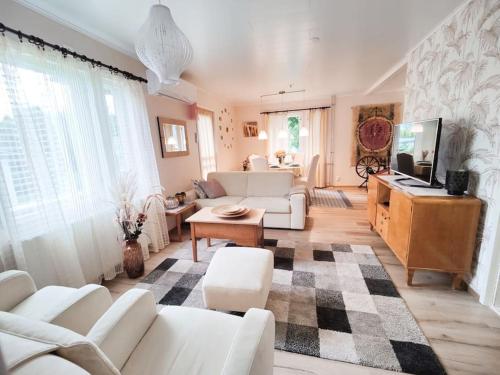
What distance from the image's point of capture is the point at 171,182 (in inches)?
134

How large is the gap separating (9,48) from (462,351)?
355cm

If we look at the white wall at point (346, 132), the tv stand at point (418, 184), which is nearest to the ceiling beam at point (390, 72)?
the white wall at point (346, 132)

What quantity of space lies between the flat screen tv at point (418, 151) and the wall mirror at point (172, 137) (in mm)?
3006

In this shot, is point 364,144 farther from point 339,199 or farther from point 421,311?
point 421,311

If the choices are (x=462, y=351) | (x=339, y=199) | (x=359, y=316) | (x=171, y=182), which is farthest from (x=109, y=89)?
(x=339, y=199)

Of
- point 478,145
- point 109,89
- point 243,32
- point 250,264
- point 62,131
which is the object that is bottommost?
point 250,264

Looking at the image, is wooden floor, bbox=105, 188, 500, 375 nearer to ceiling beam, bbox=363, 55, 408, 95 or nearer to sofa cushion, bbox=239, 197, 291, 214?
sofa cushion, bbox=239, 197, 291, 214

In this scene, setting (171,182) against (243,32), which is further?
(171,182)

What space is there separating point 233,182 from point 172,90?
1.66 metres

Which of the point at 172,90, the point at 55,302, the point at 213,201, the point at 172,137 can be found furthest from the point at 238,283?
the point at 172,90

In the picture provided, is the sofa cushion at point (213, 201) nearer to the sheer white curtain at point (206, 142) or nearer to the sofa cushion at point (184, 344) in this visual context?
the sheer white curtain at point (206, 142)

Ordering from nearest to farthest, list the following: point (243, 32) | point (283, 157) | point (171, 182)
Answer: point (243, 32) → point (171, 182) → point (283, 157)

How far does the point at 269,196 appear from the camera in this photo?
12.0 feet

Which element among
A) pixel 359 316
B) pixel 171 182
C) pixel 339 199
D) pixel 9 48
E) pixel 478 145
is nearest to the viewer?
pixel 9 48
